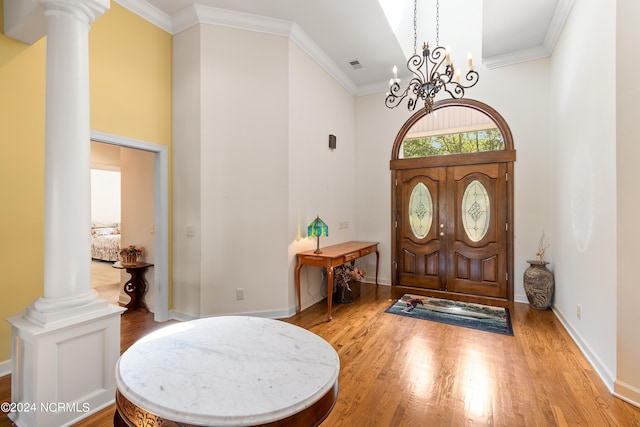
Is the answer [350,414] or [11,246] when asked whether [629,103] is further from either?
[11,246]

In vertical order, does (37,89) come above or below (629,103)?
→ above

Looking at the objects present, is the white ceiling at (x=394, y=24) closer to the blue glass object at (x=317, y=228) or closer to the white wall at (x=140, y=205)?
the white wall at (x=140, y=205)

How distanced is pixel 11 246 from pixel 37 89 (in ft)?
4.32

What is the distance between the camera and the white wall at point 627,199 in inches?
79.5

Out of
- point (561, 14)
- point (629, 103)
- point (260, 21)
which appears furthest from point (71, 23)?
point (561, 14)

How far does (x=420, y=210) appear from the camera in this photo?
16.0 feet

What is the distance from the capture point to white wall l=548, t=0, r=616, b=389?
7.27 feet

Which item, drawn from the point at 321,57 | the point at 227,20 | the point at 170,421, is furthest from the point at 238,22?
the point at 170,421

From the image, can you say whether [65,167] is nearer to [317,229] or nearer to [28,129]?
[28,129]

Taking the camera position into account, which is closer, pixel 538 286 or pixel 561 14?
pixel 561 14

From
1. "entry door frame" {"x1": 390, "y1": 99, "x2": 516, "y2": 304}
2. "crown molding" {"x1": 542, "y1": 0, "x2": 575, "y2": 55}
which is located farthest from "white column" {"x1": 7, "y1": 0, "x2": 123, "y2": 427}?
"crown molding" {"x1": 542, "y1": 0, "x2": 575, "y2": 55}

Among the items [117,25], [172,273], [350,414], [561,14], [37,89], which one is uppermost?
[561,14]

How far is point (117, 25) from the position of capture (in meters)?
2.98

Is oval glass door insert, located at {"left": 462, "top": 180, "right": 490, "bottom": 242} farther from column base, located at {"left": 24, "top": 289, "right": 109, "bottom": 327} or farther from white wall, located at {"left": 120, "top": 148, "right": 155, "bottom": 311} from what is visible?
column base, located at {"left": 24, "top": 289, "right": 109, "bottom": 327}
